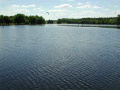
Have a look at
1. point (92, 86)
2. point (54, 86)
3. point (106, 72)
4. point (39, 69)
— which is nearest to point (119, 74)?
point (106, 72)

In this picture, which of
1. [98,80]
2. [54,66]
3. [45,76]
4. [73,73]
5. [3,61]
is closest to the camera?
[98,80]

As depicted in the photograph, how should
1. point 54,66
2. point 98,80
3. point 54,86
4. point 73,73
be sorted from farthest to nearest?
point 54,66 < point 73,73 < point 98,80 < point 54,86

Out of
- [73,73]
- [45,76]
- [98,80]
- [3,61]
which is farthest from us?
[3,61]

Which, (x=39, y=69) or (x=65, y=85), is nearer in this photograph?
(x=65, y=85)

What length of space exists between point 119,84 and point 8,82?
15.9 meters

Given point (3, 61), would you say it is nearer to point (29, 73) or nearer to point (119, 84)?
point (29, 73)

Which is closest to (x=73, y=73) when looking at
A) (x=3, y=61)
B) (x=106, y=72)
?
(x=106, y=72)

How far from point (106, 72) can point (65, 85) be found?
8836mm

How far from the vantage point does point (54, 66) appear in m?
25.2

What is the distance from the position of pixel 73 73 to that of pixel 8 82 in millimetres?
10368

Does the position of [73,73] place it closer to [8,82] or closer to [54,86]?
[54,86]

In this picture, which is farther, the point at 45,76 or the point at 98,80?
the point at 45,76

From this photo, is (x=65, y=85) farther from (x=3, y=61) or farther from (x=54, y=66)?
(x=3, y=61)

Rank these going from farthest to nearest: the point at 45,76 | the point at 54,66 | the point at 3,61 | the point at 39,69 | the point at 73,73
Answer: the point at 3,61 < the point at 54,66 < the point at 39,69 < the point at 73,73 < the point at 45,76
